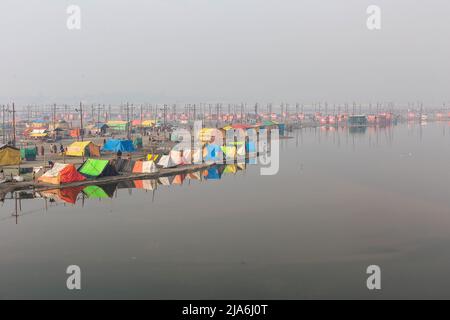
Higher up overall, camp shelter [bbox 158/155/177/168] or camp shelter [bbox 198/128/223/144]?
camp shelter [bbox 198/128/223/144]

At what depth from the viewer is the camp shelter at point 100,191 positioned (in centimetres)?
2548

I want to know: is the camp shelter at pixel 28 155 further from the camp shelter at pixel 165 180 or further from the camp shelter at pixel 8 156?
the camp shelter at pixel 165 180

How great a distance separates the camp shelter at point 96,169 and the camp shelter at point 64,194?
187cm

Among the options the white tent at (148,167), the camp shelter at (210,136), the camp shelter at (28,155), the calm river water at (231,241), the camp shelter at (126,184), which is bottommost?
the calm river water at (231,241)

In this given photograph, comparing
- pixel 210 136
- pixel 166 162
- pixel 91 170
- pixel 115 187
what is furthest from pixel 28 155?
pixel 210 136

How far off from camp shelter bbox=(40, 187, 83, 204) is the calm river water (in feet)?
0.73

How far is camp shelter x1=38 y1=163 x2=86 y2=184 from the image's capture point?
26.5 metres

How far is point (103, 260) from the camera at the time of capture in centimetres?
1561

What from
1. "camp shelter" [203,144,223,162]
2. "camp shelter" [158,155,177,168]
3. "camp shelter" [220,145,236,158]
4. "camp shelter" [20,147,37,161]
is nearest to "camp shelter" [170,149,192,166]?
"camp shelter" [158,155,177,168]

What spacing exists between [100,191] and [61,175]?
245 centimetres

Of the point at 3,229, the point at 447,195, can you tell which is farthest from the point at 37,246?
the point at 447,195

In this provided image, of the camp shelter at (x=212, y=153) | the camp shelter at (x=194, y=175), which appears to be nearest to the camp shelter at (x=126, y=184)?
the camp shelter at (x=194, y=175)

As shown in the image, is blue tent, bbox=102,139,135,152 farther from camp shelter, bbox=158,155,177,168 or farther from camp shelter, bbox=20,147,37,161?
camp shelter, bbox=158,155,177,168

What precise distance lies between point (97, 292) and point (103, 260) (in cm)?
257
